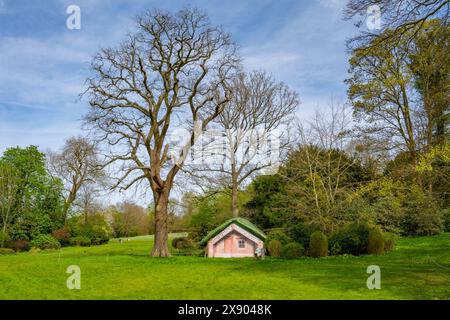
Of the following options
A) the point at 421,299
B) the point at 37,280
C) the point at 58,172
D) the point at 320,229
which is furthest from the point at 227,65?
the point at 58,172

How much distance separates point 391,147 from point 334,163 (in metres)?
6.62

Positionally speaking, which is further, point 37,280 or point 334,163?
point 334,163

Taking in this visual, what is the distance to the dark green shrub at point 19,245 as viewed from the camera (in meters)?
40.2

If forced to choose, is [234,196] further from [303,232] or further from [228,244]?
[303,232]

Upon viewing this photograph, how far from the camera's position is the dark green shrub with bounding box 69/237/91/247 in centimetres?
4738

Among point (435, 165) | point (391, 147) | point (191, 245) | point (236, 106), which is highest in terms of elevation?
point (236, 106)

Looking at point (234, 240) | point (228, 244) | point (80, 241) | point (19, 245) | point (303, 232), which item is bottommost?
point (80, 241)

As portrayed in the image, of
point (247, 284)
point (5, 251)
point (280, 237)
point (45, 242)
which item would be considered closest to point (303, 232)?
point (280, 237)

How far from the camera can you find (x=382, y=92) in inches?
1223

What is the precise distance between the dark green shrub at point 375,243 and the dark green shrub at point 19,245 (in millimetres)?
34377

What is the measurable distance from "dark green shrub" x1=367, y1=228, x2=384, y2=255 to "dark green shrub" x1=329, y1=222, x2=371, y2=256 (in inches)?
10.4

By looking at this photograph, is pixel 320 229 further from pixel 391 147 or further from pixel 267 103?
pixel 267 103

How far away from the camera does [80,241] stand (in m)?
47.9

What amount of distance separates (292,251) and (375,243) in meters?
4.39
